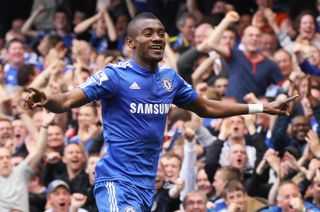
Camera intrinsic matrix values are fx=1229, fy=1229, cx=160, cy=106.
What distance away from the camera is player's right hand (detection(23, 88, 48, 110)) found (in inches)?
331

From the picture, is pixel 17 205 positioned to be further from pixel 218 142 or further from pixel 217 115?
pixel 217 115

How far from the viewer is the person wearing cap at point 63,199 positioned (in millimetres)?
12117

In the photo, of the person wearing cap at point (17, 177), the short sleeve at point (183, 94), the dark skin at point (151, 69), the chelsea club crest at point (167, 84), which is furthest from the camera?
the person wearing cap at point (17, 177)

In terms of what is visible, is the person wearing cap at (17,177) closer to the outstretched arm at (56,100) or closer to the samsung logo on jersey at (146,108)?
the samsung logo on jersey at (146,108)

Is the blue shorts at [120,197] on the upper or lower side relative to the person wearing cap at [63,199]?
lower

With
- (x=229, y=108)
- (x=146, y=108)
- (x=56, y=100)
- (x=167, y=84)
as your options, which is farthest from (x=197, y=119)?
(x=56, y=100)

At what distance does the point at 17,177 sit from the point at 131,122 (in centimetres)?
406

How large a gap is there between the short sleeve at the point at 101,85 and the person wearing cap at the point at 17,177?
3701 mm

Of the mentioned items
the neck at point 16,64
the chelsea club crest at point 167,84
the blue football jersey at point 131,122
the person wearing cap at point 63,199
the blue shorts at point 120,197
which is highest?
the neck at point 16,64

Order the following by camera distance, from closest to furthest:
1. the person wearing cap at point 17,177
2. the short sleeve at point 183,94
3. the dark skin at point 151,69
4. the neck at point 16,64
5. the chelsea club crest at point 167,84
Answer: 1. the dark skin at point 151,69
2. the chelsea club crest at point 167,84
3. the short sleeve at point 183,94
4. the person wearing cap at point 17,177
5. the neck at point 16,64

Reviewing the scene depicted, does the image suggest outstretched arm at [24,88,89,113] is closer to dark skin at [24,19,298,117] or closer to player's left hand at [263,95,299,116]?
dark skin at [24,19,298,117]

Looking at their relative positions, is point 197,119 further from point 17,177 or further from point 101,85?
point 101,85

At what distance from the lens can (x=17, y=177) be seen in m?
12.8

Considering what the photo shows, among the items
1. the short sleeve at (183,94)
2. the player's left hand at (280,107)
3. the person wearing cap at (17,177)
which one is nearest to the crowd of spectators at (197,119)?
the person wearing cap at (17,177)
